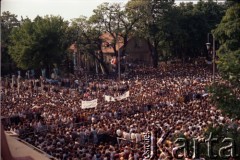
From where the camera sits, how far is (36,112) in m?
21.2

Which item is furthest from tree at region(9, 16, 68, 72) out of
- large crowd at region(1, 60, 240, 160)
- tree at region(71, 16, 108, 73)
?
large crowd at region(1, 60, 240, 160)

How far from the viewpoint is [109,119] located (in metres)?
19.4

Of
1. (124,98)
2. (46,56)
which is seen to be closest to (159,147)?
(124,98)

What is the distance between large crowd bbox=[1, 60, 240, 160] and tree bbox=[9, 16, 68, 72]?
1262 centimetres

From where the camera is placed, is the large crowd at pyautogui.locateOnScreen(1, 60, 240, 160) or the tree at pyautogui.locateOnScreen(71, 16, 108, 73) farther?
the tree at pyautogui.locateOnScreen(71, 16, 108, 73)

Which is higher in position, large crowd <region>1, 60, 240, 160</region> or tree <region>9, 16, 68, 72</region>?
tree <region>9, 16, 68, 72</region>

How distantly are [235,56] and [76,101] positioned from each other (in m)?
18.8

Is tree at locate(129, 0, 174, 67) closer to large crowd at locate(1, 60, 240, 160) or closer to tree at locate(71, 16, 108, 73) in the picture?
tree at locate(71, 16, 108, 73)

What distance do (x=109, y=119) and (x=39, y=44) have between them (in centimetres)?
2688

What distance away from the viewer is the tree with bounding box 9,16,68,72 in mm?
44250

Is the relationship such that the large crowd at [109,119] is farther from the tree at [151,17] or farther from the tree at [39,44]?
the tree at [151,17]

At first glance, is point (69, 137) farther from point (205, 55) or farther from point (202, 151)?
point (205, 55)

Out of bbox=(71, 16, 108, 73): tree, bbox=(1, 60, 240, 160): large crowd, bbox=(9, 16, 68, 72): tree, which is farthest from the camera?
bbox=(71, 16, 108, 73): tree

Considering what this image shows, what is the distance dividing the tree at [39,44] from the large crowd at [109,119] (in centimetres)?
1262
